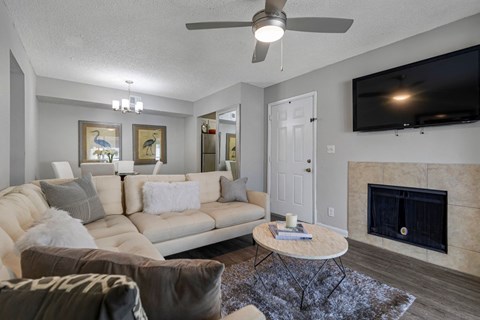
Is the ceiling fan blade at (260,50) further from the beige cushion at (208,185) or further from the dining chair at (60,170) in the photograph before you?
the dining chair at (60,170)

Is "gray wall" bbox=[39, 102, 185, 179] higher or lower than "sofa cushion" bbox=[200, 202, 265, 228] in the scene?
higher

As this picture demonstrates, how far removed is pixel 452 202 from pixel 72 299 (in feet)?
9.95

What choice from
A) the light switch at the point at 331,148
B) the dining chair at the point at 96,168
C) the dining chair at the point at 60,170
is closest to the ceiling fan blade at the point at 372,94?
the light switch at the point at 331,148

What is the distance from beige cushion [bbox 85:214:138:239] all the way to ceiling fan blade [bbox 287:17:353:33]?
2.22m

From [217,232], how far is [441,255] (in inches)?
92.0

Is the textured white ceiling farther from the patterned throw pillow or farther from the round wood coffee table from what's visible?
the patterned throw pillow

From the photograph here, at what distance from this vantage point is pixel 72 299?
0.49 m

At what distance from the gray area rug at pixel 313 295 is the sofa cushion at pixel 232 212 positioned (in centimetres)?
50

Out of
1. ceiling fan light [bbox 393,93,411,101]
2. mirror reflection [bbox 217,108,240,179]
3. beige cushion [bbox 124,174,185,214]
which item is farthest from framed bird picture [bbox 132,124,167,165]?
ceiling fan light [bbox 393,93,411,101]

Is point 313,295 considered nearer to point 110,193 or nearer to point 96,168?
point 110,193

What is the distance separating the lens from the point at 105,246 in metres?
1.62

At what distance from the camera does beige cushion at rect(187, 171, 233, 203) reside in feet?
9.80

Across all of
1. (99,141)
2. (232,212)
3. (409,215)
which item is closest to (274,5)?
(232,212)

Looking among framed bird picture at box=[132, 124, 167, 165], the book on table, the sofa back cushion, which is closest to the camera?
the sofa back cushion
